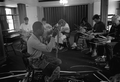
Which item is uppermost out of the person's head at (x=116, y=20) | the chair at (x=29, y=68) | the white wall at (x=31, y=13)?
the white wall at (x=31, y=13)

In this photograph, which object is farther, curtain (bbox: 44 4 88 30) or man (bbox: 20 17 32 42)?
curtain (bbox: 44 4 88 30)

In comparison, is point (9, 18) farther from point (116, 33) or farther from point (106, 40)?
point (116, 33)

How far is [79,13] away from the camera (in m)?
7.66

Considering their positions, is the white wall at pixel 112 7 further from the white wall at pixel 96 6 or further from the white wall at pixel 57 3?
the white wall at pixel 57 3

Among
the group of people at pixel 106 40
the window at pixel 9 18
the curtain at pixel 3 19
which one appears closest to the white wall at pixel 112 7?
the group of people at pixel 106 40

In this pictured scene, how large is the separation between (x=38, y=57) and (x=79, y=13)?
20.7 ft

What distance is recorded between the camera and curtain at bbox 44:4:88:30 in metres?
7.59

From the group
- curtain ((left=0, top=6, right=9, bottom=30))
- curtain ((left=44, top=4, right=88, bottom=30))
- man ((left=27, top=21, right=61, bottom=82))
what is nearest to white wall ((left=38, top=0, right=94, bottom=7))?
curtain ((left=44, top=4, right=88, bottom=30))

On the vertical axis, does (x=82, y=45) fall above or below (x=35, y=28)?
below

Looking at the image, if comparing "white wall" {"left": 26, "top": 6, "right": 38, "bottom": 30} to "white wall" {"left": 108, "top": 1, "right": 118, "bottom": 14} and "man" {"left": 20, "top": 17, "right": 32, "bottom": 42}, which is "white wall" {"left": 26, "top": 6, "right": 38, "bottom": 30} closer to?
"man" {"left": 20, "top": 17, "right": 32, "bottom": 42}

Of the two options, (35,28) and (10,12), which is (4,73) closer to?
(35,28)

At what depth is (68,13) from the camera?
7898mm

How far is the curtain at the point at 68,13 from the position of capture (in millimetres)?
7586

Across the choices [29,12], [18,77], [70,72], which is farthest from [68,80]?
[29,12]
